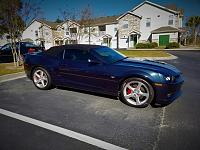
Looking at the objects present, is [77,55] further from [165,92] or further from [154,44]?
[154,44]

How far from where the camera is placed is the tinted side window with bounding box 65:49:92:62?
5.00 metres

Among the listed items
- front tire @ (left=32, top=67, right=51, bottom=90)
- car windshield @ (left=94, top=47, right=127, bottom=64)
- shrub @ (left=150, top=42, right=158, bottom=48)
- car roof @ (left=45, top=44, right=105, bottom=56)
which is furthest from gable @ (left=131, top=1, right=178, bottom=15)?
front tire @ (left=32, top=67, right=51, bottom=90)

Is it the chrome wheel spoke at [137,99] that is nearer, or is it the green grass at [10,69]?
the chrome wheel spoke at [137,99]

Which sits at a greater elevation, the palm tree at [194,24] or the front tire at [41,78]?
the palm tree at [194,24]

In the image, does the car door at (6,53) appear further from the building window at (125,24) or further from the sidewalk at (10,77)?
the building window at (125,24)

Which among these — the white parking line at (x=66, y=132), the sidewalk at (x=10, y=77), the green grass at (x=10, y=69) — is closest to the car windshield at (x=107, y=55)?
the white parking line at (x=66, y=132)

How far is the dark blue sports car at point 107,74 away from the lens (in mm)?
4105

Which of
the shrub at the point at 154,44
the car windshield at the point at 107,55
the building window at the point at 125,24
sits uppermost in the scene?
the building window at the point at 125,24

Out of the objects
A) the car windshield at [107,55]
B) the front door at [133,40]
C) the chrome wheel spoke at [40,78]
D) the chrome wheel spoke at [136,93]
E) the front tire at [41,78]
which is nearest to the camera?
the chrome wheel spoke at [136,93]

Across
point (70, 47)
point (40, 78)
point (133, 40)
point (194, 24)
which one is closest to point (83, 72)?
point (70, 47)

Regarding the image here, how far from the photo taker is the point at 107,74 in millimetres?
4539

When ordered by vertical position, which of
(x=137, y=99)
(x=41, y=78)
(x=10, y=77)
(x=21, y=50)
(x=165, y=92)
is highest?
(x=21, y=50)

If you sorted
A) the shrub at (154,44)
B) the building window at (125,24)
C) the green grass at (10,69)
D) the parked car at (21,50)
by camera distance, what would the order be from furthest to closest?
1. the building window at (125,24)
2. the shrub at (154,44)
3. the parked car at (21,50)
4. the green grass at (10,69)

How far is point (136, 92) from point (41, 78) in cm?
322
